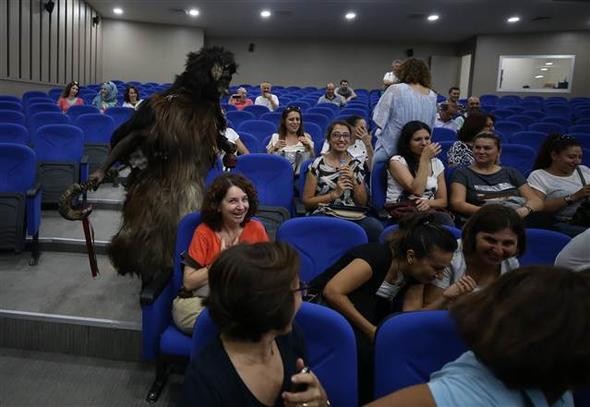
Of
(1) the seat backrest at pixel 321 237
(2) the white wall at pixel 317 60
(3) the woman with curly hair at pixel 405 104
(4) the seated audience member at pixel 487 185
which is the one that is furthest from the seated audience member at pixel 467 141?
(2) the white wall at pixel 317 60

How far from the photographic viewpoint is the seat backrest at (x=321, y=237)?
7.41 ft

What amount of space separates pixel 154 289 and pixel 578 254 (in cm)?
163

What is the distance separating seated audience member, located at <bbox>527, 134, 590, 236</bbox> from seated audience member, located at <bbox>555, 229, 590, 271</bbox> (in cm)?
155

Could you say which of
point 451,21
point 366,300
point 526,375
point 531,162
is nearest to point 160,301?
point 366,300

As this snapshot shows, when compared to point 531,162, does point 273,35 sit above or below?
above

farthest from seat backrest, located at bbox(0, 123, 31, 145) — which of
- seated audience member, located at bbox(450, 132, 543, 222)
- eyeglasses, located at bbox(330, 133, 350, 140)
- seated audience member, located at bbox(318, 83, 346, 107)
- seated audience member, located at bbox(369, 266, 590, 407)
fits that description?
seated audience member, located at bbox(318, 83, 346, 107)

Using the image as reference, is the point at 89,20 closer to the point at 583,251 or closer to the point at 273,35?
the point at 273,35

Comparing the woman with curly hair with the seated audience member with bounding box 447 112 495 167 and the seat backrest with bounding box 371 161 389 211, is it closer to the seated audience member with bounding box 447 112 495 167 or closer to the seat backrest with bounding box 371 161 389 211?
the seat backrest with bounding box 371 161 389 211

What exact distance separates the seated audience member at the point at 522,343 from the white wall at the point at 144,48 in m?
15.6

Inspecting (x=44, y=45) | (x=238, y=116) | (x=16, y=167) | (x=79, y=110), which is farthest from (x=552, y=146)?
(x=44, y=45)

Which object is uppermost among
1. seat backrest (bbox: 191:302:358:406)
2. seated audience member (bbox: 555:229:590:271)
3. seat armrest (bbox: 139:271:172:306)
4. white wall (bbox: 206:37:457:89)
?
white wall (bbox: 206:37:457:89)

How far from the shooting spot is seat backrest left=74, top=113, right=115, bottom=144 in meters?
5.26

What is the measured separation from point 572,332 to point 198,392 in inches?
28.4

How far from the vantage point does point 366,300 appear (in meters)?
1.85
